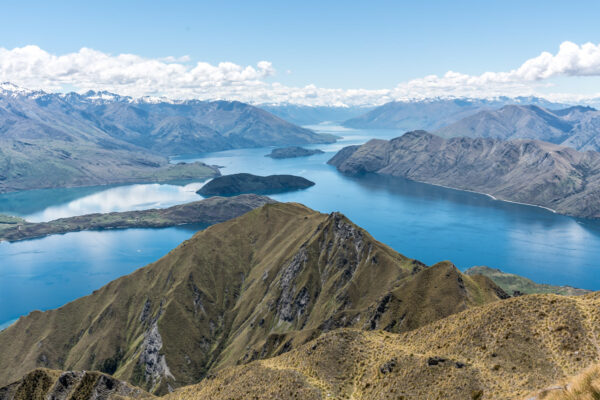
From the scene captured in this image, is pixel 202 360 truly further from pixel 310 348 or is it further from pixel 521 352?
pixel 521 352

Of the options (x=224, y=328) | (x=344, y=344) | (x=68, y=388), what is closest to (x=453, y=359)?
(x=344, y=344)

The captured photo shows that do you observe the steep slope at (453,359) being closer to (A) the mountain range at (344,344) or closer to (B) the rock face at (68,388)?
(A) the mountain range at (344,344)

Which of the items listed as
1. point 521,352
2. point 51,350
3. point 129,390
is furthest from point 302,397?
point 51,350

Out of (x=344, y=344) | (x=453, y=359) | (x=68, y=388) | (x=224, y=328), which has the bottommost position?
(x=224, y=328)

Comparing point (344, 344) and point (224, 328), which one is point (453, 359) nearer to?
point (344, 344)

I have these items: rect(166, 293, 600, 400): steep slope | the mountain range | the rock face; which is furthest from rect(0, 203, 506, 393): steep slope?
rect(166, 293, 600, 400): steep slope

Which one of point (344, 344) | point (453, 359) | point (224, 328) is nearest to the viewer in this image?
point (453, 359)
